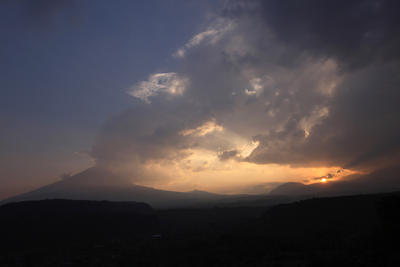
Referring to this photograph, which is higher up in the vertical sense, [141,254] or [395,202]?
[395,202]

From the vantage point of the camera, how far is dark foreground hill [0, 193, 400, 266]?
76.5ft

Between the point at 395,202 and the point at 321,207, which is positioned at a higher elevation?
the point at 395,202

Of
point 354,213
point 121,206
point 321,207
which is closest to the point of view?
point 354,213

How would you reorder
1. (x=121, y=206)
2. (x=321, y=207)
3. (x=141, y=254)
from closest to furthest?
(x=141, y=254), (x=321, y=207), (x=121, y=206)

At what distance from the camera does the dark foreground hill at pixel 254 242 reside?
23.3m

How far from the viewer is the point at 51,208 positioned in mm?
71250

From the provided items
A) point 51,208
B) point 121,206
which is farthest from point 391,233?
point 121,206

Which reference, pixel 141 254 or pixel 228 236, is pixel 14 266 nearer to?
pixel 141 254

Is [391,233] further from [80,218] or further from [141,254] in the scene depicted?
[80,218]

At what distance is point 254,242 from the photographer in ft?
109

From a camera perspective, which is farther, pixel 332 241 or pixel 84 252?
pixel 84 252

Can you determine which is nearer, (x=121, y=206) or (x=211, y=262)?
(x=211, y=262)

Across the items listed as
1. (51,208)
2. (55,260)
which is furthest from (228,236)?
(51,208)

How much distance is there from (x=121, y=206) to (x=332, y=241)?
82985mm
